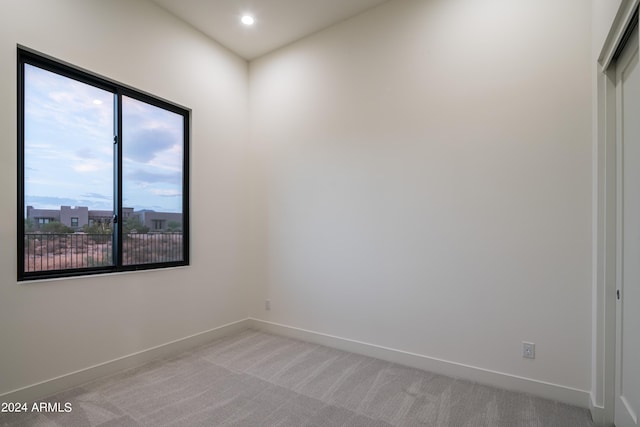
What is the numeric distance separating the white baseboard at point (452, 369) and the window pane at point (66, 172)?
2.15m

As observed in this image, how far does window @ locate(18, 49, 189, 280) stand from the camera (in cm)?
243

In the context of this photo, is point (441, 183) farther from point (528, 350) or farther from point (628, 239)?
point (528, 350)

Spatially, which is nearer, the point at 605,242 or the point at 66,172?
the point at 605,242

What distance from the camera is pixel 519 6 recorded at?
8.28ft

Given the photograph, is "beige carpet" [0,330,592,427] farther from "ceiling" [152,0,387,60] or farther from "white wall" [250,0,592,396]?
"ceiling" [152,0,387,60]

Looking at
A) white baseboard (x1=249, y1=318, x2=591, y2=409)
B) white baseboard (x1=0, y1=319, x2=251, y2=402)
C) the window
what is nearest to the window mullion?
the window

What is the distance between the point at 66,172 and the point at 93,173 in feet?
0.64

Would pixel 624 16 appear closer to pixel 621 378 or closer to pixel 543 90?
pixel 543 90

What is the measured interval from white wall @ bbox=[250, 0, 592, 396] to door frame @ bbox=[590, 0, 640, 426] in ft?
0.68

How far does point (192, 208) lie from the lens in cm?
350

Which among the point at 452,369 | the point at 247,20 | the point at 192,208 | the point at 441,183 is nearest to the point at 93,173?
the point at 192,208

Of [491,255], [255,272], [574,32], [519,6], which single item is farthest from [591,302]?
[255,272]

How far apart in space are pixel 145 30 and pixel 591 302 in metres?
4.31

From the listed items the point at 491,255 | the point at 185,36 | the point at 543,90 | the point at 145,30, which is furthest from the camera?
the point at 185,36
